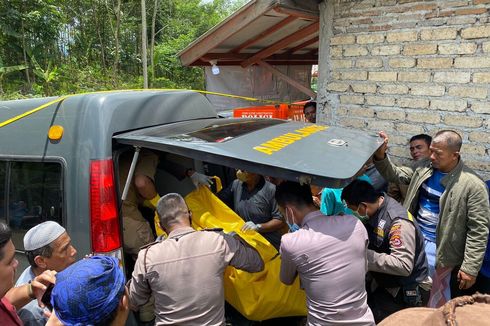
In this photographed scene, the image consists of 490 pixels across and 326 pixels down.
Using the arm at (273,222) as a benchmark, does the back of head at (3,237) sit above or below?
above

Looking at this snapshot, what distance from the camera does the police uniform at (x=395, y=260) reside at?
7.54 ft

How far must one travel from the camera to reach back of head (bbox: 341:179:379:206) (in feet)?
8.18

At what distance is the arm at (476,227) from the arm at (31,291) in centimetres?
280

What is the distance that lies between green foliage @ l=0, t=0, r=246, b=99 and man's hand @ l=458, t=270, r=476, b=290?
14.4m

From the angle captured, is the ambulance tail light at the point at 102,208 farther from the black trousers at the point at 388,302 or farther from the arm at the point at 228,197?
the black trousers at the point at 388,302

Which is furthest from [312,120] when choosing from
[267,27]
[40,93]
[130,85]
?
[130,85]

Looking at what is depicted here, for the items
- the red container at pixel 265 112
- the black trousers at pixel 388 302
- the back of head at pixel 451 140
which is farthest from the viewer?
the red container at pixel 265 112

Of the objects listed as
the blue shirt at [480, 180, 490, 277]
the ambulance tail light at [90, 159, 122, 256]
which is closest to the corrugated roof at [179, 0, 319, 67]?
the ambulance tail light at [90, 159, 122, 256]

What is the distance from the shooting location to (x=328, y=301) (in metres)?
2.05

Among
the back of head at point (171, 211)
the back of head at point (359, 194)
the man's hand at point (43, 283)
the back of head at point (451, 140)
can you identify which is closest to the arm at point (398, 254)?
the back of head at point (359, 194)

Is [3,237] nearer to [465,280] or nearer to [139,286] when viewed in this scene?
[139,286]

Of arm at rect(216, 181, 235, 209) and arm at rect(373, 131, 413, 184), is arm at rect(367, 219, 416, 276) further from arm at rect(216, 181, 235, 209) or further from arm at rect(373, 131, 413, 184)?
arm at rect(216, 181, 235, 209)

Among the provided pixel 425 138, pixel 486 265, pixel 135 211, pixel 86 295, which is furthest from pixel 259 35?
pixel 86 295

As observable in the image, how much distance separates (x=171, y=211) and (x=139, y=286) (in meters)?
0.44
